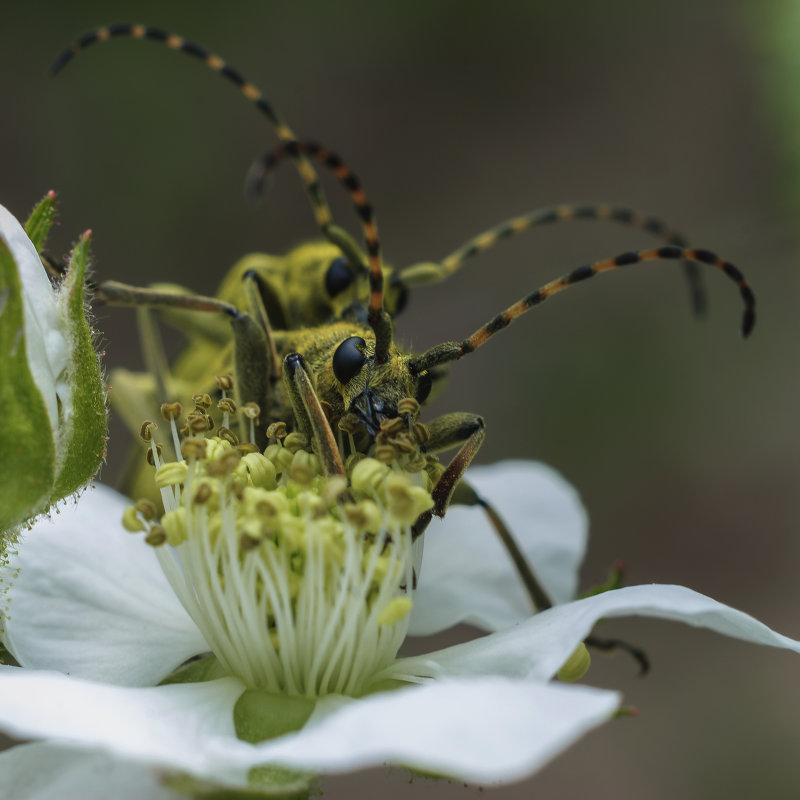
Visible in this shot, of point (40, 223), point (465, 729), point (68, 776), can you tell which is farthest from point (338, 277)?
point (465, 729)

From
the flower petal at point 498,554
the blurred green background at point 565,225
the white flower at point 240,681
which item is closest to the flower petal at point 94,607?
the white flower at point 240,681

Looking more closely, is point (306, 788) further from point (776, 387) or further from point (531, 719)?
point (776, 387)

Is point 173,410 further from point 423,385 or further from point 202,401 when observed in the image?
point 423,385

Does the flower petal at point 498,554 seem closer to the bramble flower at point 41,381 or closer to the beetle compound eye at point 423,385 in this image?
the beetle compound eye at point 423,385

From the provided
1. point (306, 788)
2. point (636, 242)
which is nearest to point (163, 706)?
point (306, 788)

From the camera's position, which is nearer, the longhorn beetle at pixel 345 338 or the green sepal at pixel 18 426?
the green sepal at pixel 18 426

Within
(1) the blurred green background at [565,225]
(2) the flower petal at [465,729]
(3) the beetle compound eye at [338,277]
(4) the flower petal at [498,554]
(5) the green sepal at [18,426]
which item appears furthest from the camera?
(1) the blurred green background at [565,225]
